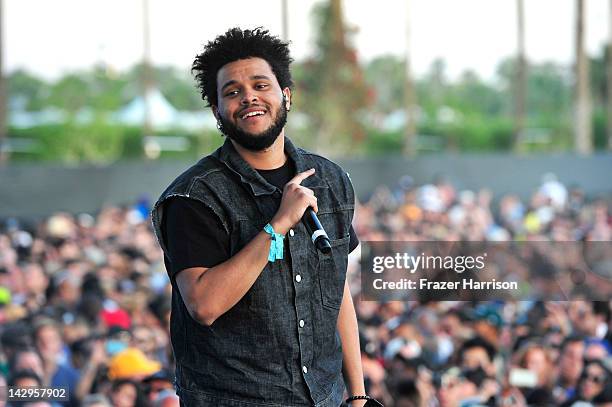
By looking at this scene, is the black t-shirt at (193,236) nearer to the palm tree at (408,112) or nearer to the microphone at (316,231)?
the microphone at (316,231)

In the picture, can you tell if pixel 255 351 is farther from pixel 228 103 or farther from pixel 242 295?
pixel 228 103

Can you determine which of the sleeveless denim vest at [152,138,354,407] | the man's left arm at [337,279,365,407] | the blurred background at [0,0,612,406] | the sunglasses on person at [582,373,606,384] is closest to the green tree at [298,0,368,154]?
the blurred background at [0,0,612,406]

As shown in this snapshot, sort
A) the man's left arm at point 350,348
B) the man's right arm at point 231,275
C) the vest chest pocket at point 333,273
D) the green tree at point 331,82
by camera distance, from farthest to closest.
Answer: the green tree at point 331,82
the man's left arm at point 350,348
the vest chest pocket at point 333,273
the man's right arm at point 231,275

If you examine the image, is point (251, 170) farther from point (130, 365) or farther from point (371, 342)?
point (371, 342)

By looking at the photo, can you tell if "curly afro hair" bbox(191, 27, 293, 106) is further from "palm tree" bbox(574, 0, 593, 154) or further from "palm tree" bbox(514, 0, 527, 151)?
"palm tree" bbox(514, 0, 527, 151)

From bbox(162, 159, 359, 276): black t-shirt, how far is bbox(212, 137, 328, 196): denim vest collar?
141 mm

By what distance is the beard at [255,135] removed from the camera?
2.74 metres

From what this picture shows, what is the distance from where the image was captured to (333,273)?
9.29 ft

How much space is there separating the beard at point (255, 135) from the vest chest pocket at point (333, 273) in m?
0.30

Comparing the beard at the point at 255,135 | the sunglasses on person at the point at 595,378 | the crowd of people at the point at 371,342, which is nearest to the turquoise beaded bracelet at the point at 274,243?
the beard at the point at 255,135

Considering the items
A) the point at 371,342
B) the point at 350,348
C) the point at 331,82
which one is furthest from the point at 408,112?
the point at 350,348

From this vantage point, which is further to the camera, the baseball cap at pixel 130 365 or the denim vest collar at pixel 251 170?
the baseball cap at pixel 130 365

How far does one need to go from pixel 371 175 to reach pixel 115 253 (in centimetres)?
1356

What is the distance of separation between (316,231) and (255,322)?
0.27 m
